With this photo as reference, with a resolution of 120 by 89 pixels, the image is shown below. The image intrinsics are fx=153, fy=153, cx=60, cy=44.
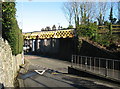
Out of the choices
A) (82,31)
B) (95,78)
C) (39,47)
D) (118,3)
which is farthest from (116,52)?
(39,47)

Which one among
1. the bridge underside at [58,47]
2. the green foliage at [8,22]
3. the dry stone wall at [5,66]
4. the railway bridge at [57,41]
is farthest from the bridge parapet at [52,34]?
the dry stone wall at [5,66]

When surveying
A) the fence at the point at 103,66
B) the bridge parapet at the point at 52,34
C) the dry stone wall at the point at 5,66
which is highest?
the bridge parapet at the point at 52,34

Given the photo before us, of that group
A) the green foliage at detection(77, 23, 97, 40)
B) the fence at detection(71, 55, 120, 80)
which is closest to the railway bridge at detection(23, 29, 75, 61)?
the green foliage at detection(77, 23, 97, 40)

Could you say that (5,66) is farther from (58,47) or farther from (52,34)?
(58,47)

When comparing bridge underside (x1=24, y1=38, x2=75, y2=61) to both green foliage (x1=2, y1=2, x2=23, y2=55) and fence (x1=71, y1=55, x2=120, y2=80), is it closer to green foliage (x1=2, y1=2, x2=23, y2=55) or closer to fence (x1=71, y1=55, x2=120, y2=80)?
fence (x1=71, y1=55, x2=120, y2=80)

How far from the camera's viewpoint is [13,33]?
14438 millimetres

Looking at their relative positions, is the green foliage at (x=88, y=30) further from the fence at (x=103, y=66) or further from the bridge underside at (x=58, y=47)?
the fence at (x=103, y=66)

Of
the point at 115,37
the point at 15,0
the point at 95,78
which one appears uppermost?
the point at 15,0

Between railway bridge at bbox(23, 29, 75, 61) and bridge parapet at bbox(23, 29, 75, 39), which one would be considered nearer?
bridge parapet at bbox(23, 29, 75, 39)

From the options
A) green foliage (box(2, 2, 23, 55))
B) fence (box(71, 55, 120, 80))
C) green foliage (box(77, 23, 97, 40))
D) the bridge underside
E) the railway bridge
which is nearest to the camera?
fence (box(71, 55, 120, 80))

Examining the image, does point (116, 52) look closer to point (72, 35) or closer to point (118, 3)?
point (72, 35)

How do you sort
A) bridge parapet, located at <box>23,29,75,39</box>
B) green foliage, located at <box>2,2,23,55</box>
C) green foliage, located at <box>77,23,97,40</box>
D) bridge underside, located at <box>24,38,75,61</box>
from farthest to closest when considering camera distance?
bridge underside, located at <box>24,38,75,61</box> → bridge parapet, located at <box>23,29,75,39</box> → green foliage, located at <box>77,23,97,40</box> → green foliage, located at <box>2,2,23,55</box>

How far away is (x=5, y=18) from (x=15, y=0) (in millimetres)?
2299

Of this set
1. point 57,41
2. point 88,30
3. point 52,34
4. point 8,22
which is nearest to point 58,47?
point 57,41
